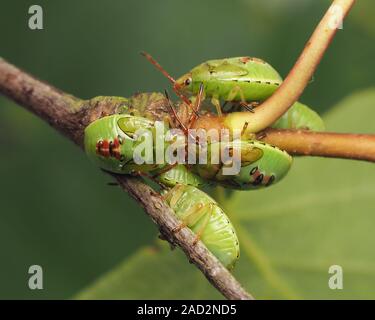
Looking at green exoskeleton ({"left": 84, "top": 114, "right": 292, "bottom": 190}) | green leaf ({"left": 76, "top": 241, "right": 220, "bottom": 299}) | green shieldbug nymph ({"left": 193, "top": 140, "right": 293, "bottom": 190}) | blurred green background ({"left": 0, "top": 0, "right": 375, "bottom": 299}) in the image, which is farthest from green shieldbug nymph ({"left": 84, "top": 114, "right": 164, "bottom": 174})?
blurred green background ({"left": 0, "top": 0, "right": 375, "bottom": 299})

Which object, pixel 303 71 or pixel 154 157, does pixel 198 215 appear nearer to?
pixel 154 157

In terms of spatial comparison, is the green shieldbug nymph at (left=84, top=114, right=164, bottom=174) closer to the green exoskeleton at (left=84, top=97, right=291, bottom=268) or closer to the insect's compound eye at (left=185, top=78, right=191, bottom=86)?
the green exoskeleton at (left=84, top=97, right=291, bottom=268)

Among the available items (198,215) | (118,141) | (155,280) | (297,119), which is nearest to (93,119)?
(118,141)

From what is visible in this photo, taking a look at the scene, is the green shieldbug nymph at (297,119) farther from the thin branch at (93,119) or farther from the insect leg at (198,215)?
the thin branch at (93,119)

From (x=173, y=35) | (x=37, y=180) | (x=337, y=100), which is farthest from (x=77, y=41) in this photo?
(x=337, y=100)

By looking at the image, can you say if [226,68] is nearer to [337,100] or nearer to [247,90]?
[247,90]

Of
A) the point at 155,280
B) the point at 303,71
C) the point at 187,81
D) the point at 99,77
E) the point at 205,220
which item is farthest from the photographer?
the point at 99,77

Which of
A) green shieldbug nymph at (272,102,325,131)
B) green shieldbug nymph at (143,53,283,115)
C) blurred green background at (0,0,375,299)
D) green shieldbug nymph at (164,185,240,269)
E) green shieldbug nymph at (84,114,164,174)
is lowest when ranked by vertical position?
green shieldbug nymph at (164,185,240,269)
